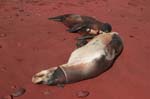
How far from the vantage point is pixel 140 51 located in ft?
22.6

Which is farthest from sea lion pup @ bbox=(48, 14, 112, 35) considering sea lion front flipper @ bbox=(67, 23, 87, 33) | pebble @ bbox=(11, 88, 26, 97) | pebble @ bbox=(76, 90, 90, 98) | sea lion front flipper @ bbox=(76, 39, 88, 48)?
pebble @ bbox=(11, 88, 26, 97)

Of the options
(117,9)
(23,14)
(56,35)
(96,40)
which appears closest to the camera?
(96,40)

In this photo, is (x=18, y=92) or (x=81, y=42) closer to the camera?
(x=18, y=92)

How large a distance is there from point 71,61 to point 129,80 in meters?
0.95

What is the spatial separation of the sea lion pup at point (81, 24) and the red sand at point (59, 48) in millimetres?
202

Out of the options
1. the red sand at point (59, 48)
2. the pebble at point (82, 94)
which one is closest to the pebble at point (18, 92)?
the red sand at point (59, 48)

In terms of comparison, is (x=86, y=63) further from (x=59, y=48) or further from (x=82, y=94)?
(x=59, y=48)

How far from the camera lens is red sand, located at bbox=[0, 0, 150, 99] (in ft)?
18.0

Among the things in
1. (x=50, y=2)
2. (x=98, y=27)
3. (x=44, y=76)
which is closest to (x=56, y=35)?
(x=98, y=27)

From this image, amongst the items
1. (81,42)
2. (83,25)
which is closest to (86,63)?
(81,42)

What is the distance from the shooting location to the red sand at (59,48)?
5492mm

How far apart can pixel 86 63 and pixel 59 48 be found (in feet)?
3.76

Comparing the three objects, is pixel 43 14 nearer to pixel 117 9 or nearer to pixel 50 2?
pixel 50 2

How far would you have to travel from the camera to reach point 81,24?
7938mm
